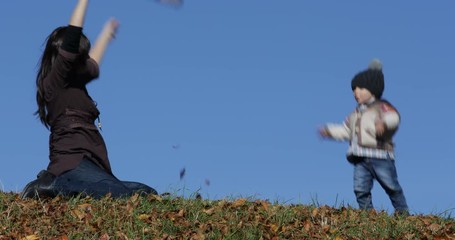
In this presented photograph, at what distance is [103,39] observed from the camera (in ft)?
37.8

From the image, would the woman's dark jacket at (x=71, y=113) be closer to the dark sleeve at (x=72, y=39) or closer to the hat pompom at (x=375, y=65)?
the dark sleeve at (x=72, y=39)

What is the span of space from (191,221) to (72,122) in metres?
2.22

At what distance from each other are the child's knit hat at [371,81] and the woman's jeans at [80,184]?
12.9ft

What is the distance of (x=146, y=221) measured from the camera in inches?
363

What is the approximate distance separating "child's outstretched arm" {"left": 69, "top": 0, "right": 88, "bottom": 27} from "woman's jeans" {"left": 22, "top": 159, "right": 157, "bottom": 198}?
67.6 inches

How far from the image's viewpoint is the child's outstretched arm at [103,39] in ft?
37.1

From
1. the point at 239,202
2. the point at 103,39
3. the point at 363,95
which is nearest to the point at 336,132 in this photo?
the point at 363,95

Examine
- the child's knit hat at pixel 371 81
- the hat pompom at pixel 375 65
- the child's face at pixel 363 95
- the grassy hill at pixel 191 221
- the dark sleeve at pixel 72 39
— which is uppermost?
the hat pompom at pixel 375 65

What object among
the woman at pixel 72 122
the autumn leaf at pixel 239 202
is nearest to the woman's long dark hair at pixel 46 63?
the woman at pixel 72 122

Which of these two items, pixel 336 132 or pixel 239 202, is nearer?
pixel 239 202

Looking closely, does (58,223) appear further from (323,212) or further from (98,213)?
(323,212)

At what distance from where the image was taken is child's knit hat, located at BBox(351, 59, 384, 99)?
12.3m

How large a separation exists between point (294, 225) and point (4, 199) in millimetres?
3706

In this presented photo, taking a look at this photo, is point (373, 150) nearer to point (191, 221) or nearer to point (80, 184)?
point (191, 221)
